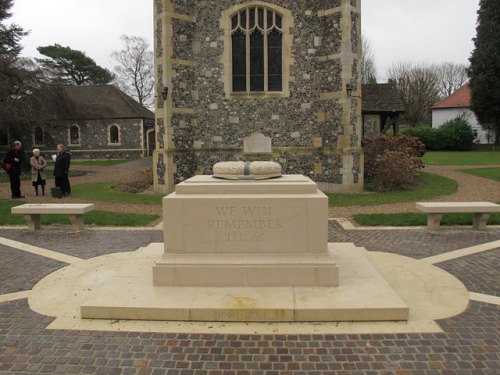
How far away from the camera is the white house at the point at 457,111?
4896cm

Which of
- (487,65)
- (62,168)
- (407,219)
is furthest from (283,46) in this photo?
(487,65)

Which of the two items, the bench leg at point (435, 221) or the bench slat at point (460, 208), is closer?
the bench slat at point (460, 208)

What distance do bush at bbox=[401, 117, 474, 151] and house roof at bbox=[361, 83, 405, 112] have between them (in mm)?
18912

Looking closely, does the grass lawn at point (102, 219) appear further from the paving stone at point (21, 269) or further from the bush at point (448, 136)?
the bush at point (448, 136)

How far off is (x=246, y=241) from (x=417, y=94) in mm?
53906

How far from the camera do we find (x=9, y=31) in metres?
32.3

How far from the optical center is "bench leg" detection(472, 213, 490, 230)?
908cm

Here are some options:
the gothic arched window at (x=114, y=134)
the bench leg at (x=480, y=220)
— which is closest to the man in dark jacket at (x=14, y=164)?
the bench leg at (x=480, y=220)

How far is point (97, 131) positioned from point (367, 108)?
24444 millimetres

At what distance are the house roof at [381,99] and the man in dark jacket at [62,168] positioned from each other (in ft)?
51.9

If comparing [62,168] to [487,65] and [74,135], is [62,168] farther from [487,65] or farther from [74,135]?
[487,65]

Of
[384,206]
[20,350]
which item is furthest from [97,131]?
[20,350]

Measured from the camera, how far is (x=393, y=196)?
47.0ft

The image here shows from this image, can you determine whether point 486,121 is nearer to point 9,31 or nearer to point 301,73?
point 301,73
